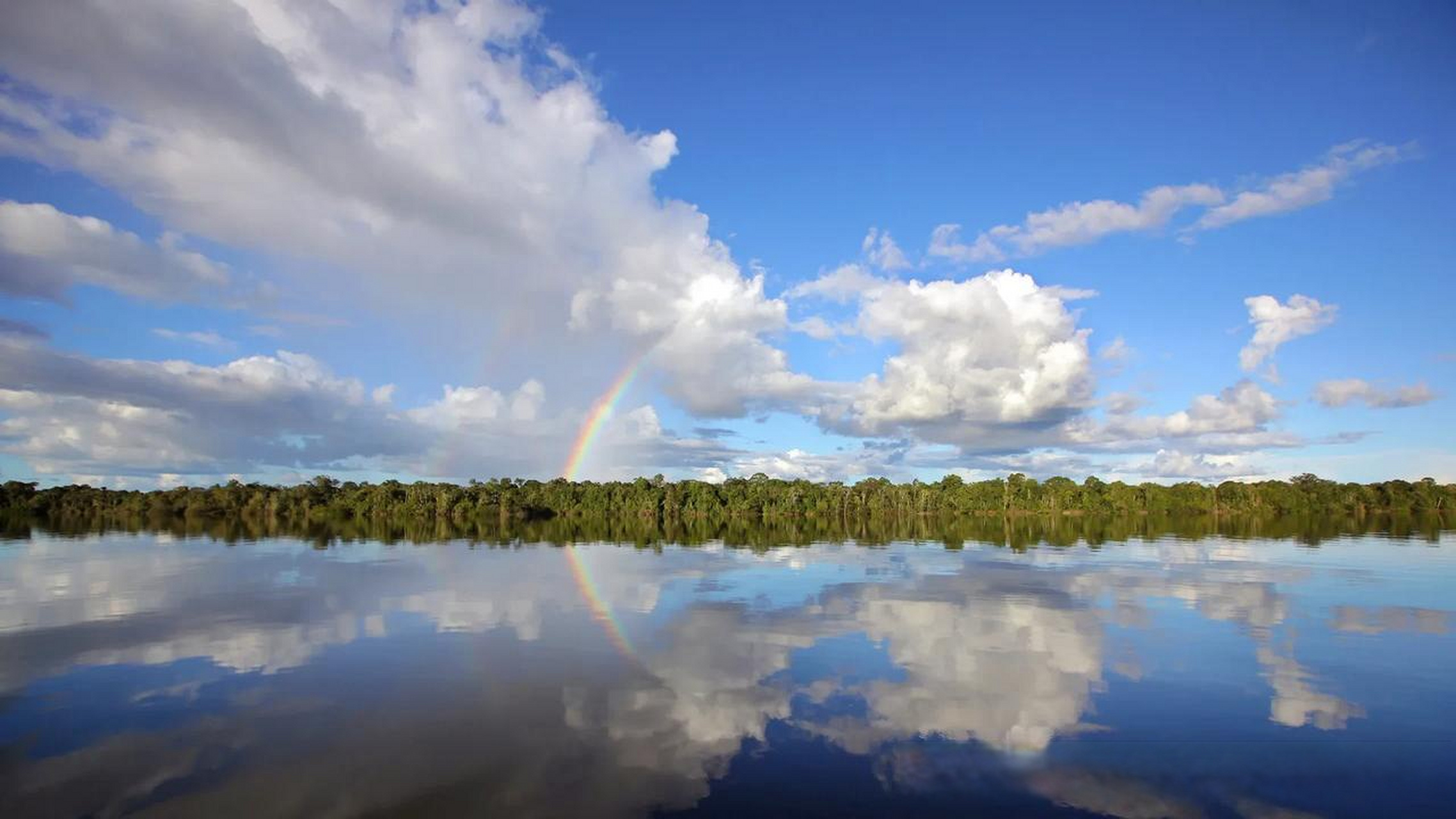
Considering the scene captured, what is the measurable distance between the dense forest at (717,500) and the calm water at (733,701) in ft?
438

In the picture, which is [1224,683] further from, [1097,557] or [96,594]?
[96,594]

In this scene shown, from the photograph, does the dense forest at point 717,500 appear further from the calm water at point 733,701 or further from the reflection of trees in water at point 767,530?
the calm water at point 733,701

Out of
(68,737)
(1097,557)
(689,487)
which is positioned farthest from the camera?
(689,487)

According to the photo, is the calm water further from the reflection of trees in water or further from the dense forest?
the dense forest

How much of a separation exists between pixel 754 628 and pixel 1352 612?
23887 millimetres

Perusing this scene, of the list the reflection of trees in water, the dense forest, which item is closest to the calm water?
the reflection of trees in water

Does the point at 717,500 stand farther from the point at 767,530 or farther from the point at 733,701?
the point at 733,701

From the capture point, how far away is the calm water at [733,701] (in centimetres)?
1191

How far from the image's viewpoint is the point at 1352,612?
2848 centimetres

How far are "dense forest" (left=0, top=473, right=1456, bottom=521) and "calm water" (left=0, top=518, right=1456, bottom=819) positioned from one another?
133643 mm

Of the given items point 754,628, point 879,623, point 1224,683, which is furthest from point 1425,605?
point 754,628

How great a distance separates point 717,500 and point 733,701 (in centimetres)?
17079

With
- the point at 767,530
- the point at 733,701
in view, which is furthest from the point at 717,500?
the point at 733,701

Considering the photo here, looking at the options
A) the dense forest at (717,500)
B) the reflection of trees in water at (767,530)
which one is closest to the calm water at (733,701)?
the reflection of trees in water at (767,530)
